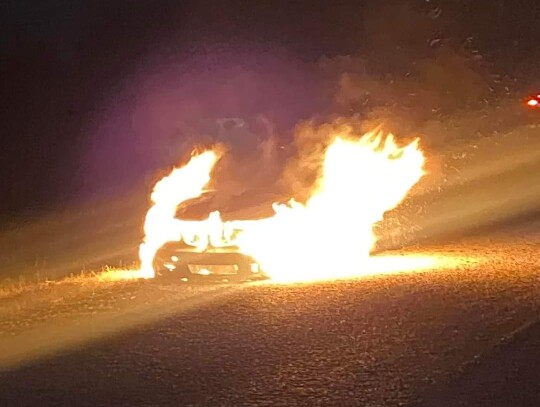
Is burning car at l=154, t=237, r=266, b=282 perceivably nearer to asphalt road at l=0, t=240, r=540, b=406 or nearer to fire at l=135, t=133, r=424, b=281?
fire at l=135, t=133, r=424, b=281

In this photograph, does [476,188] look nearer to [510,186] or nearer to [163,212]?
[510,186]

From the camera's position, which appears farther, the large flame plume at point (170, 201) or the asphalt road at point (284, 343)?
the large flame plume at point (170, 201)

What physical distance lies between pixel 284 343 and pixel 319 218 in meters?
6.04

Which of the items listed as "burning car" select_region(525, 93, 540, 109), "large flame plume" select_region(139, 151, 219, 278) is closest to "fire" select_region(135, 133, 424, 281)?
"large flame plume" select_region(139, 151, 219, 278)

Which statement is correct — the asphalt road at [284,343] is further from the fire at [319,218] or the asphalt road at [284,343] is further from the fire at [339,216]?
the fire at [339,216]

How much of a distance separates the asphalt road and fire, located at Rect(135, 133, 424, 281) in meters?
1.02

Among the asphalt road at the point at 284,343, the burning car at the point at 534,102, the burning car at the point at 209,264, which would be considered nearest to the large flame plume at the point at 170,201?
the burning car at the point at 209,264

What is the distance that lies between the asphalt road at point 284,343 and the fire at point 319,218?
1020 millimetres

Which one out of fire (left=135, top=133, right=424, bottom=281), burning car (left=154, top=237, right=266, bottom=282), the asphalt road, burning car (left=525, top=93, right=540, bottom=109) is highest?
burning car (left=525, top=93, right=540, bottom=109)

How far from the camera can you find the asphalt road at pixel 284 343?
7043 mm

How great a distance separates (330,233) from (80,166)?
1181cm

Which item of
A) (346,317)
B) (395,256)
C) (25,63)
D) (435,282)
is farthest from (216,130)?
(346,317)

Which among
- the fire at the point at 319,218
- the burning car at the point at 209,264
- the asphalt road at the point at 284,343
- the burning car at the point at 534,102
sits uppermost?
the burning car at the point at 534,102

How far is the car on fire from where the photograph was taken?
42.5 ft
